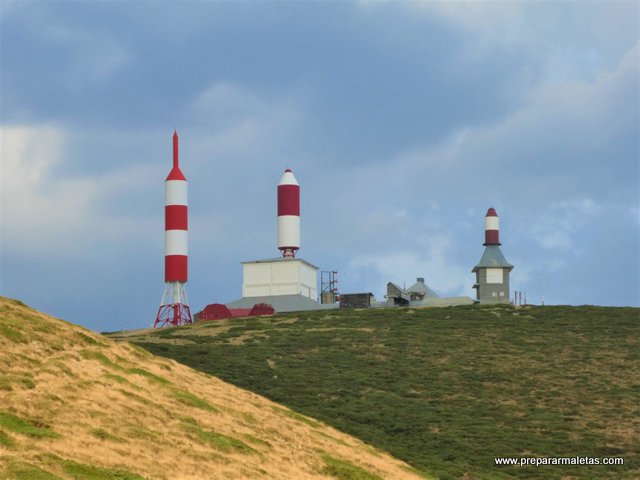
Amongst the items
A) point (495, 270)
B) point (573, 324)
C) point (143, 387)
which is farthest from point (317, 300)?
point (143, 387)

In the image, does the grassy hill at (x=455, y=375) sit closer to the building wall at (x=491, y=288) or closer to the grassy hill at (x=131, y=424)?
the building wall at (x=491, y=288)

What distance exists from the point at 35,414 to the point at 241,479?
24.1 ft

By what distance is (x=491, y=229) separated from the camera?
106188 mm

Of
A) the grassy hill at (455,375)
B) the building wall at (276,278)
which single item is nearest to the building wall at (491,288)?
the grassy hill at (455,375)

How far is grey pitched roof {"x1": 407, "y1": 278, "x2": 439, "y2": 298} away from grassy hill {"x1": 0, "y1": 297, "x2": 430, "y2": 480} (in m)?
52.1

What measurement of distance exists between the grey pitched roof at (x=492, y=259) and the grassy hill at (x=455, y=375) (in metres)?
6.98

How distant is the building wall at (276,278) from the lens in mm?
103000

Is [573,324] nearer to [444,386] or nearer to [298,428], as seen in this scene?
[444,386]

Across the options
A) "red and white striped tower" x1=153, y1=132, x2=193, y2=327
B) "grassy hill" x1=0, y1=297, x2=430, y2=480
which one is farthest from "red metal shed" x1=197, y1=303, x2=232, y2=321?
"grassy hill" x1=0, y1=297, x2=430, y2=480

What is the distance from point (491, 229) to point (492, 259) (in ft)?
10.5

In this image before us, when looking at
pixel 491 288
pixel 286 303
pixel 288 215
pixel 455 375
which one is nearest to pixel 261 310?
pixel 286 303

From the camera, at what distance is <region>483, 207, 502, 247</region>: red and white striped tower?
10581 cm

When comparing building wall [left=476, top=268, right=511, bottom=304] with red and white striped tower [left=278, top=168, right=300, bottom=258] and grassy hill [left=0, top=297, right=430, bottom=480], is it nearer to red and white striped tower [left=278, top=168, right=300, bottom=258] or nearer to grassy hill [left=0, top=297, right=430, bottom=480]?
red and white striped tower [left=278, top=168, right=300, bottom=258]

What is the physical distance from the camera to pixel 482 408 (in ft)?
216
